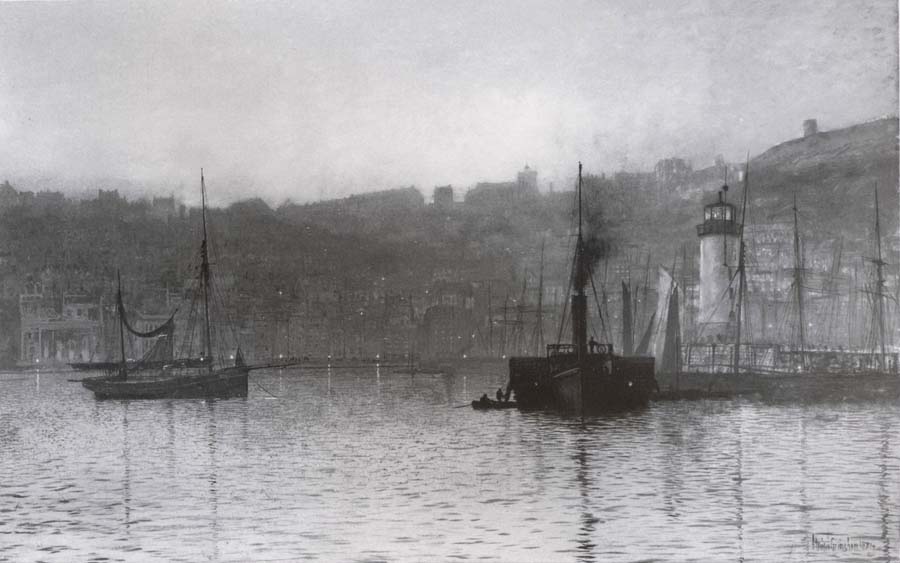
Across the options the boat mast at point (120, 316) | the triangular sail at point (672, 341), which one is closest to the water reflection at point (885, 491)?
the triangular sail at point (672, 341)

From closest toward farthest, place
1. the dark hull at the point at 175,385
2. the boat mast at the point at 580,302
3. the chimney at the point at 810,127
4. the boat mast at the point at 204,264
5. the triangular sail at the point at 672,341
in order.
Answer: the chimney at the point at 810,127, the boat mast at the point at 204,264, the boat mast at the point at 580,302, the triangular sail at the point at 672,341, the dark hull at the point at 175,385

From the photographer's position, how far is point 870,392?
42.7 ft

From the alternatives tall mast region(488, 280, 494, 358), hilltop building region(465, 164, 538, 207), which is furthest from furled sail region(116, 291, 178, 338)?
hilltop building region(465, 164, 538, 207)

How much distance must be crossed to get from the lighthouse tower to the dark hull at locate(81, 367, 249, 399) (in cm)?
1046

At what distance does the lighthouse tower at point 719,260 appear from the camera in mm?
11023

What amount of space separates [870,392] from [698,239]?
3.21m

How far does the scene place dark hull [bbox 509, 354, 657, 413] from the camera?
55.3 ft

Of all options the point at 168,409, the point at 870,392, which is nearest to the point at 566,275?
the point at 870,392

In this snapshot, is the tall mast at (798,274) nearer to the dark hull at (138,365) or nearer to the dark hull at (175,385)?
the dark hull at (138,365)

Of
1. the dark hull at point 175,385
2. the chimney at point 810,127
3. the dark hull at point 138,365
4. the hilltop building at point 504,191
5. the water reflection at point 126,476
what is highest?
the chimney at point 810,127

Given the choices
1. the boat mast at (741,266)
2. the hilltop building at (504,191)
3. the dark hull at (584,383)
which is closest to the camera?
the boat mast at (741,266)

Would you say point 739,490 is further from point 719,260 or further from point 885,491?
point 719,260

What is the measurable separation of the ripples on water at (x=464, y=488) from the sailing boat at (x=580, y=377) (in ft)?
1.42
